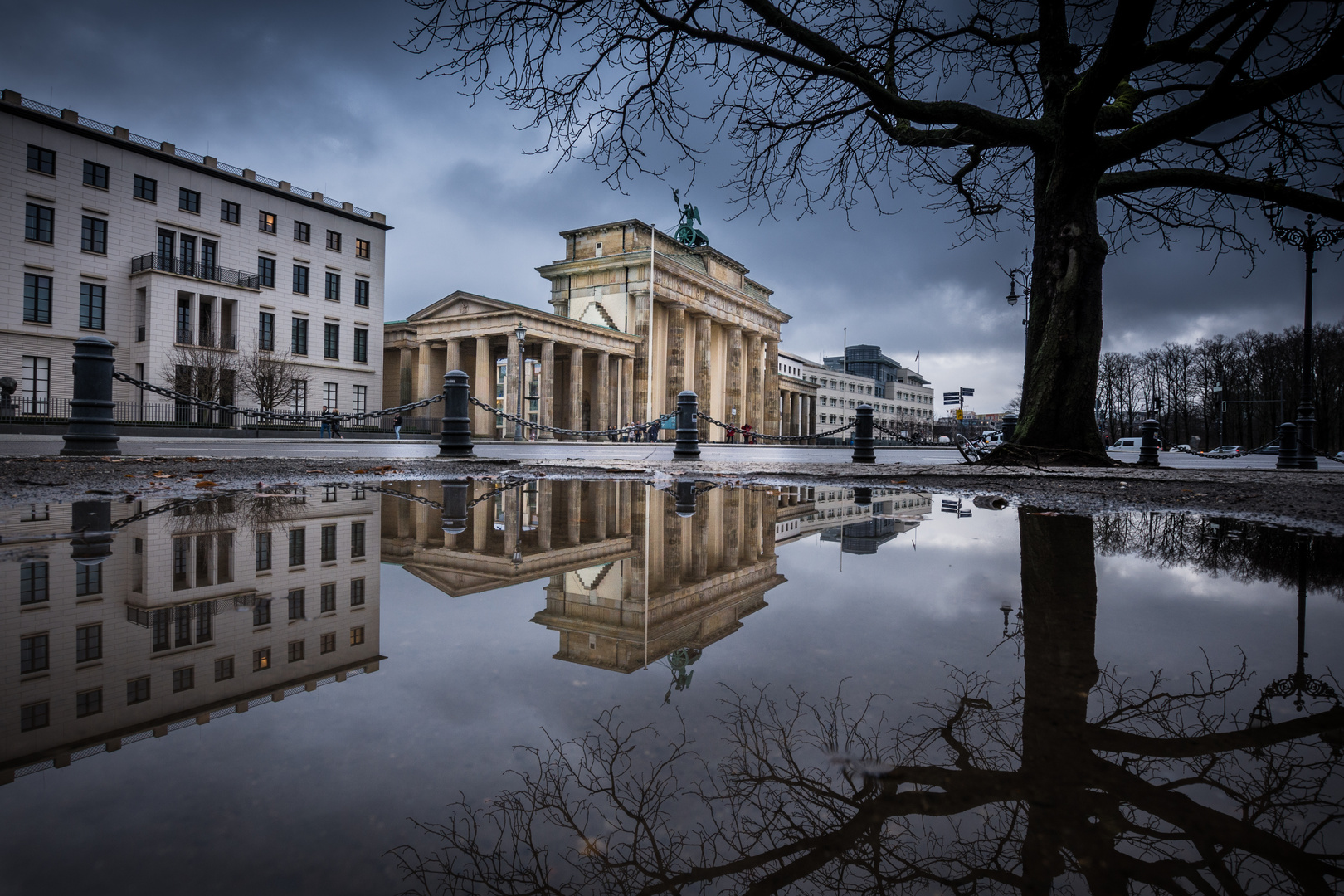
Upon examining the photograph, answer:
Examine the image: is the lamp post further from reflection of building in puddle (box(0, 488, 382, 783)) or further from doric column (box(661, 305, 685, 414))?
doric column (box(661, 305, 685, 414))

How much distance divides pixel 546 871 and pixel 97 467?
8520 millimetres

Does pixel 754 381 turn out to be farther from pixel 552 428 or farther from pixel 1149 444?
pixel 1149 444

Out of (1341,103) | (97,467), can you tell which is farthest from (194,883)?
→ (1341,103)

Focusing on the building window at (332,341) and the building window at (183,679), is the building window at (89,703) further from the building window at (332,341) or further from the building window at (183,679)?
the building window at (332,341)

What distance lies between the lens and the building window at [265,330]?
1582 inches

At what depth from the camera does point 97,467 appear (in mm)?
6848

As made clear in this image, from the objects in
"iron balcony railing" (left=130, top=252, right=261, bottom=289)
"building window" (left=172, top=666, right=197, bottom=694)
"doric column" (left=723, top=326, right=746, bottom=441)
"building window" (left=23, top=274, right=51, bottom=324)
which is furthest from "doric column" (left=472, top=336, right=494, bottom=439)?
"building window" (left=172, top=666, right=197, bottom=694)

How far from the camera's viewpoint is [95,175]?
114ft

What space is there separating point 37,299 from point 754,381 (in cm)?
5311

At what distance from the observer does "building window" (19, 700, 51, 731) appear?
1063 millimetres

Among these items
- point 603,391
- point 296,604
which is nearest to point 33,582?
point 296,604

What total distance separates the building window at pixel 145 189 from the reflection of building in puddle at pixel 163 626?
44626 mm

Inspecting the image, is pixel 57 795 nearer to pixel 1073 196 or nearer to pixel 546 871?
pixel 546 871

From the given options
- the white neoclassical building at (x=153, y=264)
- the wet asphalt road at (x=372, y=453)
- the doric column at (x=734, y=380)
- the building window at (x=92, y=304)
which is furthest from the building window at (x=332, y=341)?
the doric column at (x=734, y=380)
